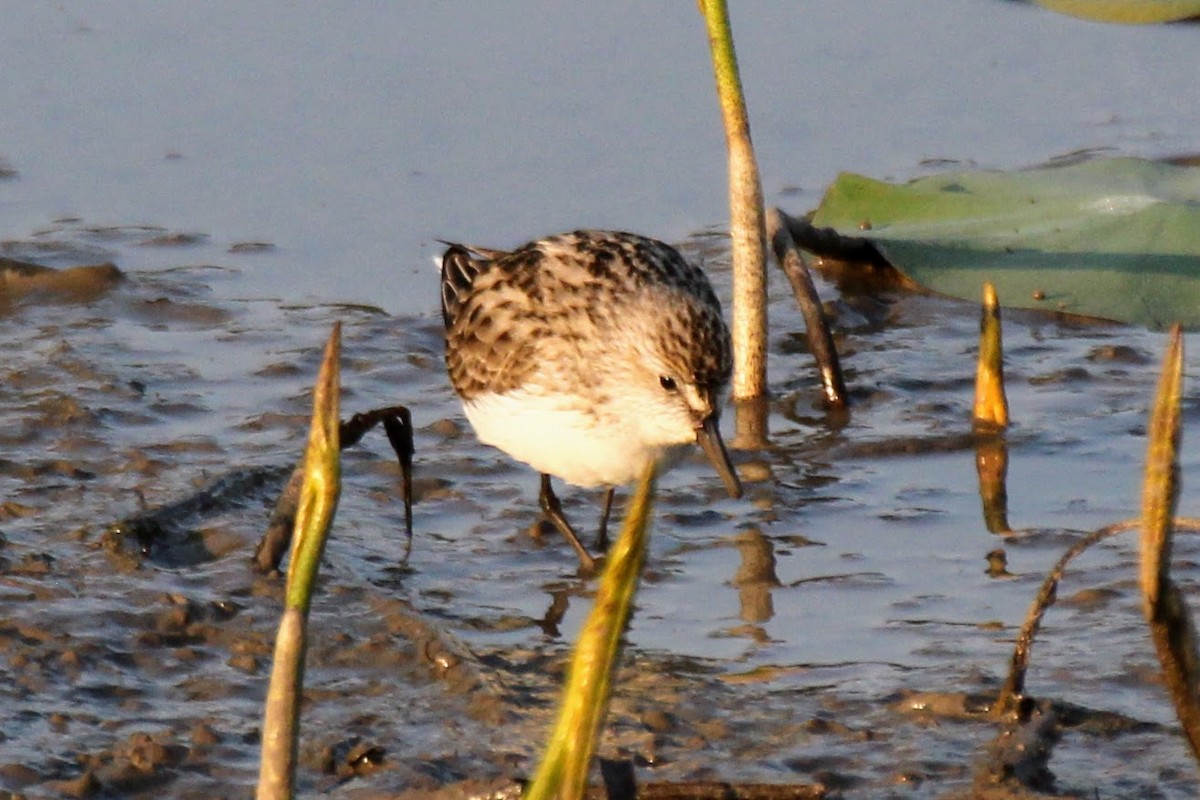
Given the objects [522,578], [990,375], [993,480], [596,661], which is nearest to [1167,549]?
[596,661]

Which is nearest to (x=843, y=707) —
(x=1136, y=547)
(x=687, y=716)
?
(x=687, y=716)

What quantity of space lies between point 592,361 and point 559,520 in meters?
0.65

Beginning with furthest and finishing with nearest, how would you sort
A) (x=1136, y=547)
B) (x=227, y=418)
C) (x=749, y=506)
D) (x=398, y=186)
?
(x=398, y=186) → (x=227, y=418) → (x=749, y=506) → (x=1136, y=547)

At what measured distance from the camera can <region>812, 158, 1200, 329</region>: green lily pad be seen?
26.9 feet

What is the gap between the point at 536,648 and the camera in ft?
19.9

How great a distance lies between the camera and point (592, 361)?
6441 millimetres

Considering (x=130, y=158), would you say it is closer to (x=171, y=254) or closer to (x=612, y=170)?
(x=171, y=254)

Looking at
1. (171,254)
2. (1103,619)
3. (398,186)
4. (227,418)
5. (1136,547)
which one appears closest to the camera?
(1103,619)

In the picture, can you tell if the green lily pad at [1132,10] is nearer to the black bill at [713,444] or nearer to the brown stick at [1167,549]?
the black bill at [713,444]

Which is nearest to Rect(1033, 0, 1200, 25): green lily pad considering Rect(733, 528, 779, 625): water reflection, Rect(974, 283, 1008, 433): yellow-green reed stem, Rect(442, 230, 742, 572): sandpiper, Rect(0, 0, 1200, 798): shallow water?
Rect(0, 0, 1200, 798): shallow water

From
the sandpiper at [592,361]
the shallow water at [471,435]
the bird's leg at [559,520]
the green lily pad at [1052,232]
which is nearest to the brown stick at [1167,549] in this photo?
the shallow water at [471,435]

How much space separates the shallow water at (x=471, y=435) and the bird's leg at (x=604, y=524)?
0.68 ft

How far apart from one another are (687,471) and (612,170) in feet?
10.6

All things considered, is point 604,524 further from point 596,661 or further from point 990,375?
point 596,661
